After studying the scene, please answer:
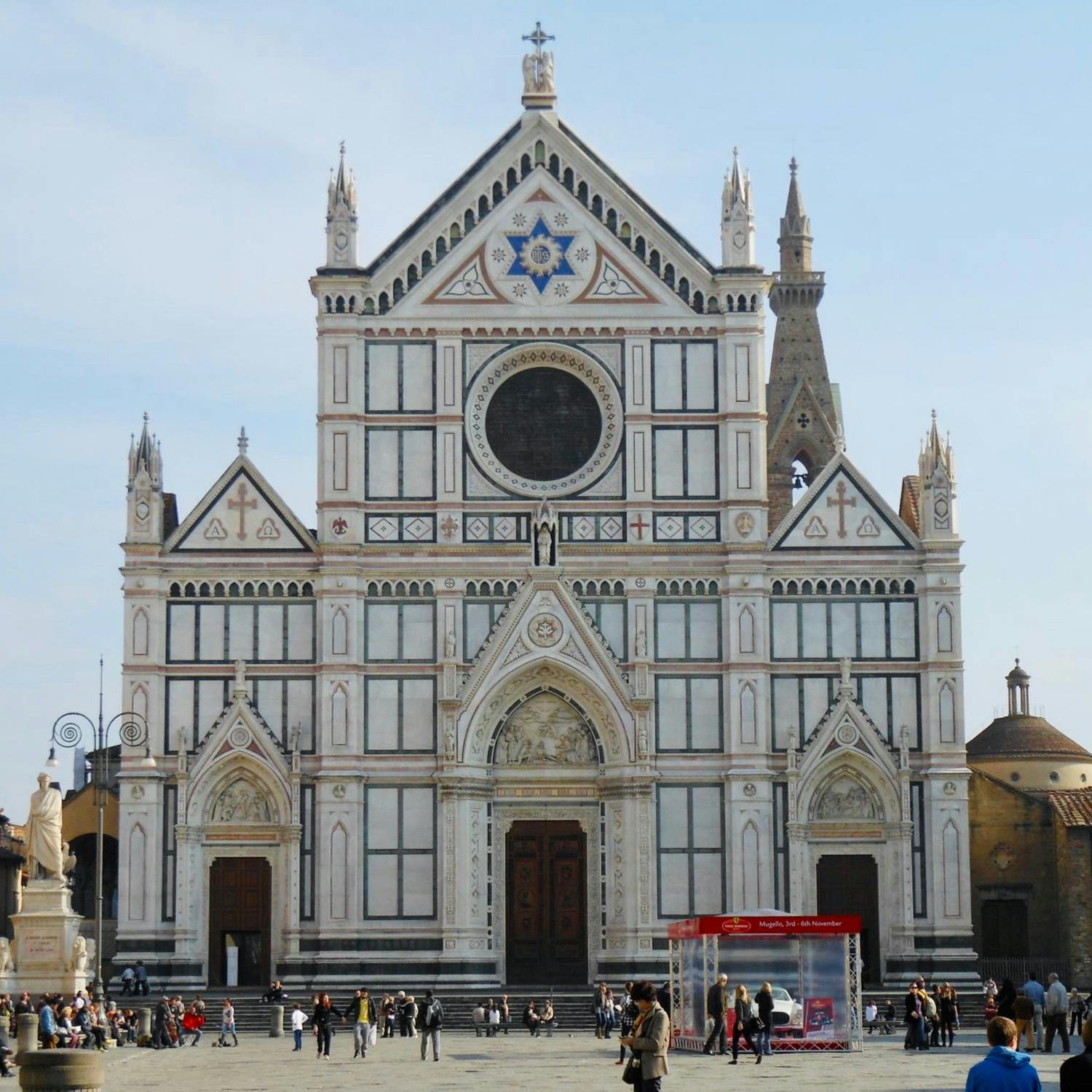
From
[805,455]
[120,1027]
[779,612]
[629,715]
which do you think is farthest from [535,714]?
[805,455]

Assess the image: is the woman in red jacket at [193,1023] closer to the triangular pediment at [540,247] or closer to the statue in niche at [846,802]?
the statue in niche at [846,802]

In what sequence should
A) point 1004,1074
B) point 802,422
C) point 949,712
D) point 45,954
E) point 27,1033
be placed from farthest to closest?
point 802,422
point 949,712
point 45,954
point 27,1033
point 1004,1074

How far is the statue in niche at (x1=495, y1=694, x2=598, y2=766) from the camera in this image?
4838 cm

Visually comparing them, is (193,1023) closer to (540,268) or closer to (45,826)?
(45,826)

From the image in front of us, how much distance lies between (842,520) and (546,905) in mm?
10686

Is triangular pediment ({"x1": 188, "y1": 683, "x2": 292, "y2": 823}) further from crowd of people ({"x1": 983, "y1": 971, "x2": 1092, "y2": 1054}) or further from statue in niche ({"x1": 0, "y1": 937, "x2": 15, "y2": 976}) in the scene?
crowd of people ({"x1": 983, "y1": 971, "x2": 1092, "y2": 1054})

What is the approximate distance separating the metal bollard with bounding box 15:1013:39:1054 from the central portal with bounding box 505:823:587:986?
600 inches

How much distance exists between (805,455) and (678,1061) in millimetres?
37508

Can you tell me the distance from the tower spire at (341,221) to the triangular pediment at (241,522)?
16.6ft

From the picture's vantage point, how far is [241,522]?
4831 centimetres

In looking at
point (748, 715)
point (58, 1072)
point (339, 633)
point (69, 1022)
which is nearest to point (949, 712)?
point (748, 715)

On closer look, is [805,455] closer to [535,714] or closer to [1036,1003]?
[535,714]

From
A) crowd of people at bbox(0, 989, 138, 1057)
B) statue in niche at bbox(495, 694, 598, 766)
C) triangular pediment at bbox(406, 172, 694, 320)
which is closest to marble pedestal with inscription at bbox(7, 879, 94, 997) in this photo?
crowd of people at bbox(0, 989, 138, 1057)

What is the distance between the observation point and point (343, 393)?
4838cm
